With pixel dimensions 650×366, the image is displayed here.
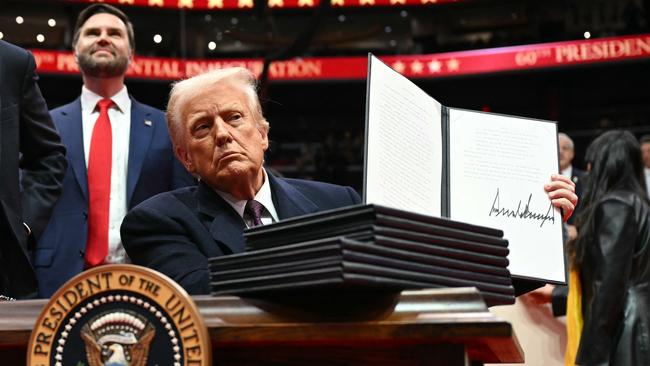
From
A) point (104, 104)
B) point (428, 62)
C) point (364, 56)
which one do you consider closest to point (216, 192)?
point (104, 104)

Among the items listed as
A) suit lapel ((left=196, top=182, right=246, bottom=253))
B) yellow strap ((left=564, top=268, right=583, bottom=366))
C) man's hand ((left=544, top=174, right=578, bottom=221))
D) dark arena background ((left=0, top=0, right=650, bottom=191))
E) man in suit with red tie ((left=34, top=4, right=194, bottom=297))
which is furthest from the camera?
dark arena background ((left=0, top=0, right=650, bottom=191))

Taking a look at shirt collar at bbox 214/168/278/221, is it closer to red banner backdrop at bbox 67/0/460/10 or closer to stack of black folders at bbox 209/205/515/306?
stack of black folders at bbox 209/205/515/306

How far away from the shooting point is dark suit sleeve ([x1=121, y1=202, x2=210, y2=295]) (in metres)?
1.67

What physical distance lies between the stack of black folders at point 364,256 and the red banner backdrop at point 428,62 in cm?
1219

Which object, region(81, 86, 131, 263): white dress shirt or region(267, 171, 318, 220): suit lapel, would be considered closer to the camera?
region(267, 171, 318, 220): suit lapel

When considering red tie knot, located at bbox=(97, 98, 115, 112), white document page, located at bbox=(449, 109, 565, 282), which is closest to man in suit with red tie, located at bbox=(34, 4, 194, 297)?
red tie knot, located at bbox=(97, 98, 115, 112)

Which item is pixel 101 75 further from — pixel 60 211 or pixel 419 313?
pixel 419 313

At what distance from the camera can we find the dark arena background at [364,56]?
13.3 meters

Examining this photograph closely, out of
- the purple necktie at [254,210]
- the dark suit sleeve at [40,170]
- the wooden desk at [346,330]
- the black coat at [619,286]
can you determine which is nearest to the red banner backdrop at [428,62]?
the black coat at [619,286]

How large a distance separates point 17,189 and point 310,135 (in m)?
11.7

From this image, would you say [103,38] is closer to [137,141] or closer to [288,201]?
[137,141]

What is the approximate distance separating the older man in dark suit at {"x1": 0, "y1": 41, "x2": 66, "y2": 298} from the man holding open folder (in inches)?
22.4

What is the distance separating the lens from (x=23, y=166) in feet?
9.80

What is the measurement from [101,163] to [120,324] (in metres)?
2.20
